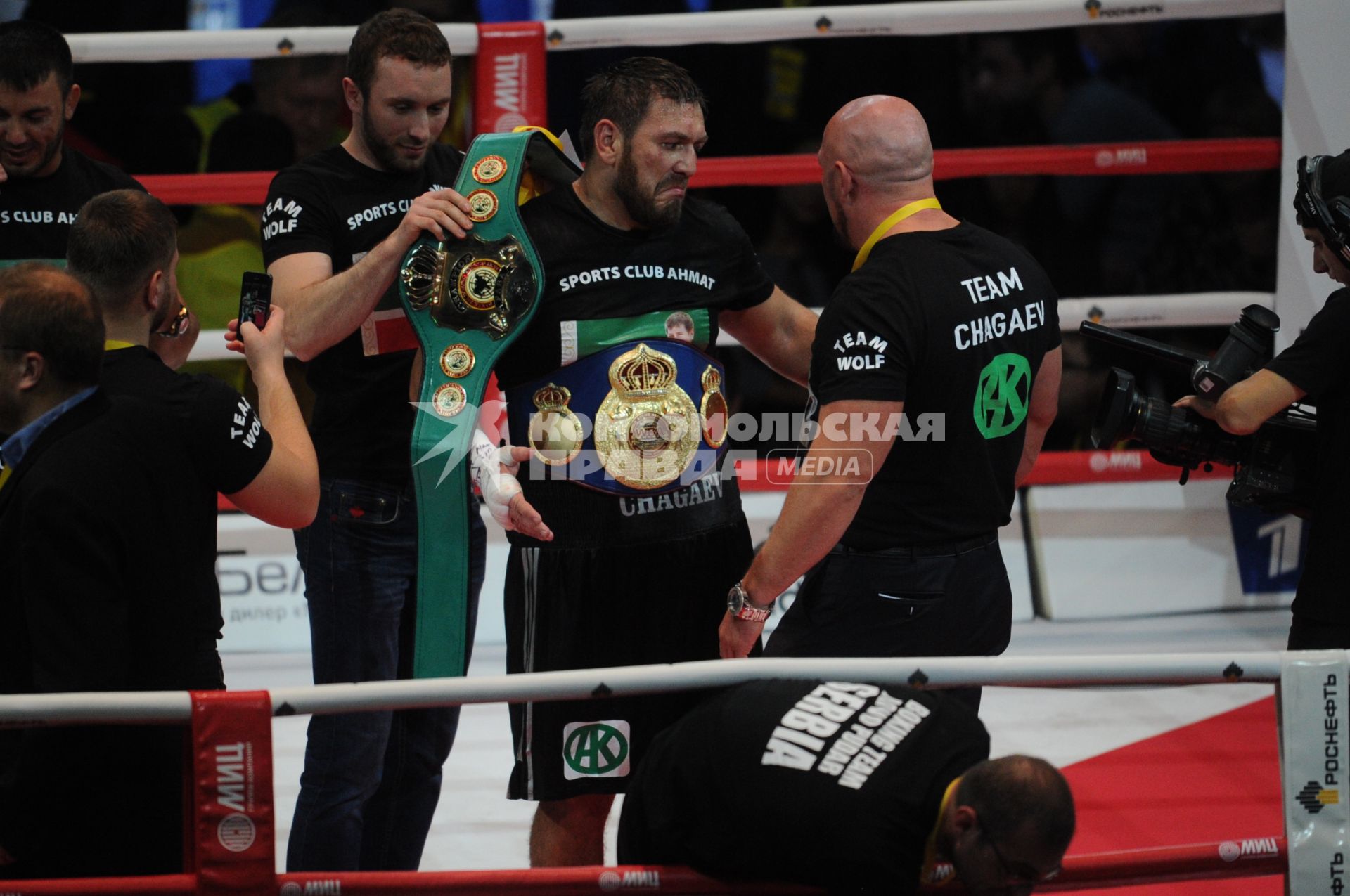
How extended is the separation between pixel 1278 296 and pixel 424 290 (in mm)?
2937

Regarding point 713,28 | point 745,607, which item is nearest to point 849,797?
point 745,607

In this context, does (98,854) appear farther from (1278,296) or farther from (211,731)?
(1278,296)

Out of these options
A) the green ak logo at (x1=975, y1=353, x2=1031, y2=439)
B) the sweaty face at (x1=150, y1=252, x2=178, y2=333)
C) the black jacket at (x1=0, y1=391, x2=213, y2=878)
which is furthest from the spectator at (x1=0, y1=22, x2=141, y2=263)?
the green ak logo at (x1=975, y1=353, x2=1031, y2=439)

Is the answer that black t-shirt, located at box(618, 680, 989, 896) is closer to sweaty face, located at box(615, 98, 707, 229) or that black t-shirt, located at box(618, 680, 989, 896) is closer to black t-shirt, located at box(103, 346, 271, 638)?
black t-shirt, located at box(103, 346, 271, 638)

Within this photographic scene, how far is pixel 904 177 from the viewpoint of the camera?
281 centimetres

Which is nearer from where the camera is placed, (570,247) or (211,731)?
(211,731)

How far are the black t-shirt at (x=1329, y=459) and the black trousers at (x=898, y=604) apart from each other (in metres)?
0.65

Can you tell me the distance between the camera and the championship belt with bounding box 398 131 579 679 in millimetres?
2795

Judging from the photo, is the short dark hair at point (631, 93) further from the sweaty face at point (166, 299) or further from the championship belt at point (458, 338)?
the sweaty face at point (166, 299)

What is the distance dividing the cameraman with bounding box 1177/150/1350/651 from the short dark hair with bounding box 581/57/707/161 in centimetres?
125

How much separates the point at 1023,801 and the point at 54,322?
1.50 m

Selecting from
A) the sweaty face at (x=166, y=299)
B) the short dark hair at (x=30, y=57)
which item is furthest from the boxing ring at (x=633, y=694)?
the short dark hair at (x=30, y=57)

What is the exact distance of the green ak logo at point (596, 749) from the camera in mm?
2852

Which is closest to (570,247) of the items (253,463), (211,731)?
(253,463)
